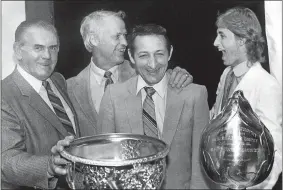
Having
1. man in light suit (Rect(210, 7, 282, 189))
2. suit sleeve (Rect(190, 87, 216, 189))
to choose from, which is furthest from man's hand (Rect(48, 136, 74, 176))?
man in light suit (Rect(210, 7, 282, 189))

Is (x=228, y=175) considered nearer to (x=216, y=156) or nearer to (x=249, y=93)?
(x=216, y=156)

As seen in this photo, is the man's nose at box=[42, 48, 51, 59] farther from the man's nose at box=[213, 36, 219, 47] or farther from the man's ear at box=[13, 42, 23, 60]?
the man's nose at box=[213, 36, 219, 47]

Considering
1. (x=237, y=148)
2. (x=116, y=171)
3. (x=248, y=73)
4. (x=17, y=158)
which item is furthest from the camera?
(x=248, y=73)

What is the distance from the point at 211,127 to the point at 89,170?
21.0 inches

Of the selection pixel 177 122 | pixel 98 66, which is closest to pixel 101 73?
pixel 98 66

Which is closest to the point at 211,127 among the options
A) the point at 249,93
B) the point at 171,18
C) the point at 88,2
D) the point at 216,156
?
the point at 216,156

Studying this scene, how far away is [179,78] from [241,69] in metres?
0.30

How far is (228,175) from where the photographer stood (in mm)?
1569

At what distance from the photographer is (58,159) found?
1.57 meters

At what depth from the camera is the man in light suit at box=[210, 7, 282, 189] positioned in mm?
1896

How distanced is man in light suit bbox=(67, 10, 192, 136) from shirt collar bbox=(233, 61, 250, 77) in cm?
50

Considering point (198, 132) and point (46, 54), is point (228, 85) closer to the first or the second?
point (198, 132)

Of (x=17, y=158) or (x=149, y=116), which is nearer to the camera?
(x=17, y=158)

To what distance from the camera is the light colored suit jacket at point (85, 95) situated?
2031mm
